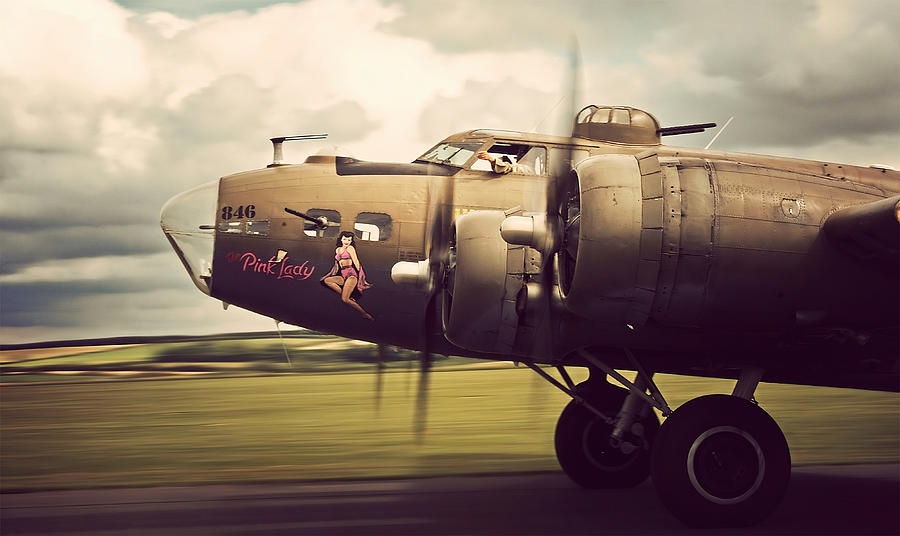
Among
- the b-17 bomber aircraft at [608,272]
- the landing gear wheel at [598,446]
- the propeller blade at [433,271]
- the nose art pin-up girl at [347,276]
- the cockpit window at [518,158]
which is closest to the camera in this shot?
the b-17 bomber aircraft at [608,272]

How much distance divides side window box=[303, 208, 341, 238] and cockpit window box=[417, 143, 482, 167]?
1.42 m

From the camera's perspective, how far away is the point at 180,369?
44.3 metres

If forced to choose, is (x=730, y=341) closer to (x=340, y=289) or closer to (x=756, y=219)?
(x=756, y=219)

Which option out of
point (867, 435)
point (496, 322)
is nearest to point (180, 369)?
point (867, 435)

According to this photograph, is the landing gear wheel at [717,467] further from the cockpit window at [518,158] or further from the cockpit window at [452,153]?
the cockpit window at [452,153]

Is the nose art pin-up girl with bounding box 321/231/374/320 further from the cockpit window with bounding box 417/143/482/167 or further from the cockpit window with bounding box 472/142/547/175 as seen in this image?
the cockpit window with bounding box 472/142/547/175

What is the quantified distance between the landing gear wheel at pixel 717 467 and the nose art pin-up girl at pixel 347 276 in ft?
12.3

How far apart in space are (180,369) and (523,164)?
37198 millimetres

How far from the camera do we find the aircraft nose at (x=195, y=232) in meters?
10.0

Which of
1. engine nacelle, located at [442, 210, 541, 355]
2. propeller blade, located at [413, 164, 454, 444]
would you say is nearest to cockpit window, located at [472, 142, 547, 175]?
propeller blade, located at [413, 164, 454, 444]

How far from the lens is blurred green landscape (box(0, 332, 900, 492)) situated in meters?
11.6

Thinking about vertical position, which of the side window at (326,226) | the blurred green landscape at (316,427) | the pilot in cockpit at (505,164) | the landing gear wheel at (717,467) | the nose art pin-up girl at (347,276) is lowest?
the blurred green landscape at (316,427)

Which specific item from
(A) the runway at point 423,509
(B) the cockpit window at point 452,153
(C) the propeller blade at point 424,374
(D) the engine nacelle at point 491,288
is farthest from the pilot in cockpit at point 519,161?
(A) the runway at point 423,509

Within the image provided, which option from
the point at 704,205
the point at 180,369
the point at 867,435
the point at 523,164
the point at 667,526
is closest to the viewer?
the point at 704,205
